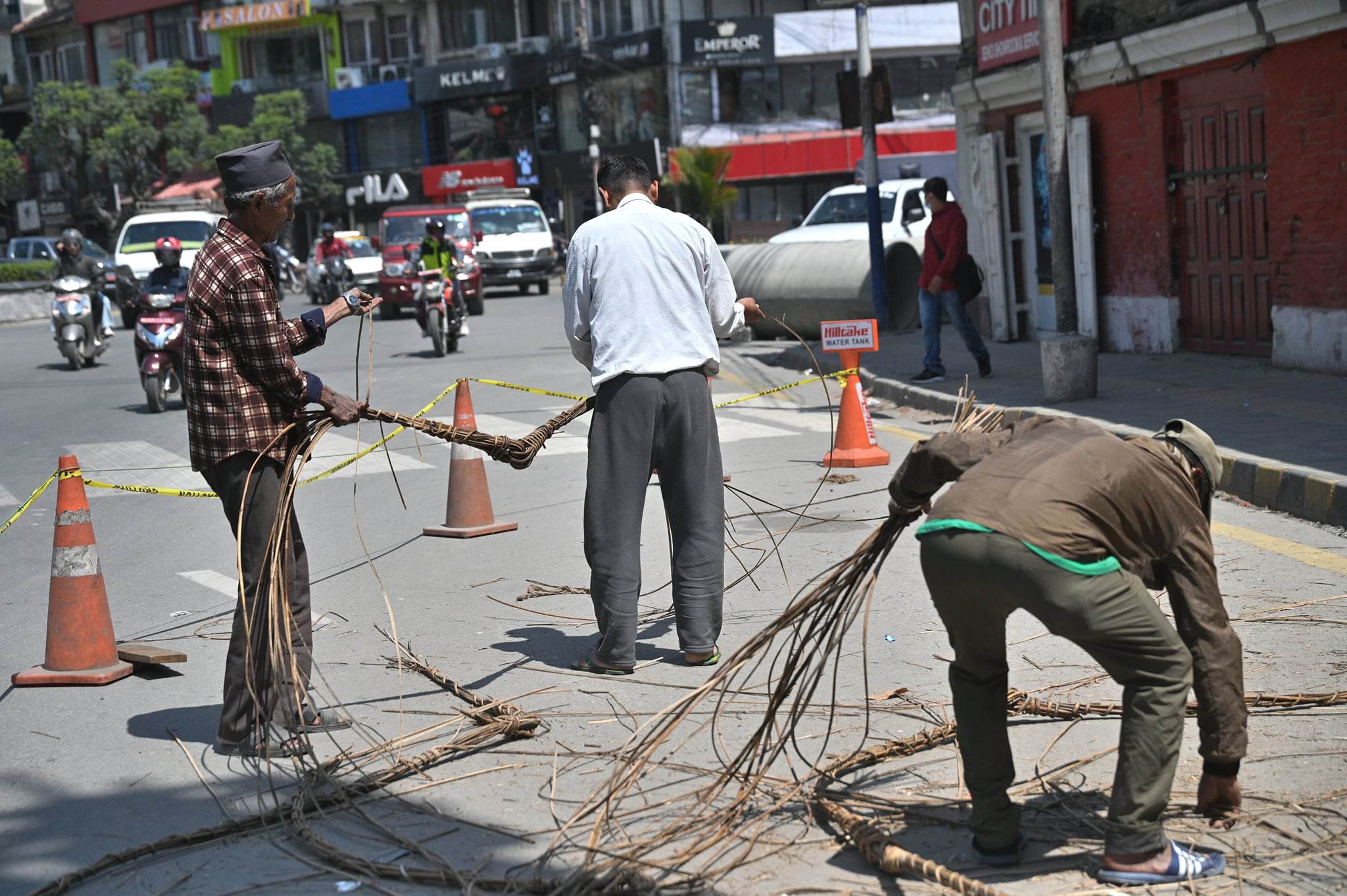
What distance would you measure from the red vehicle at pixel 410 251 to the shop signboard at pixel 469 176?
20626mm

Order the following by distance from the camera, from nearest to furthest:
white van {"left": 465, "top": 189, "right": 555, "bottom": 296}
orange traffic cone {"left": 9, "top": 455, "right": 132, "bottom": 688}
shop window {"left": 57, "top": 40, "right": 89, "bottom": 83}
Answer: orange traffic cone {"left": 9, "top": 455, "right": 132, "bottom": 688} < white van {"left": 465, "top": 189, "right": 555, "bottom": 296} < shop window {"left": 57, "top": 40, "right": 89, "bottom": 83}

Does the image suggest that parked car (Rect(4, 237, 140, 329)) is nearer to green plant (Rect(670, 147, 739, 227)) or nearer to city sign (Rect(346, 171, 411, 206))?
city sign (Rect(346, 171, 411, 206))

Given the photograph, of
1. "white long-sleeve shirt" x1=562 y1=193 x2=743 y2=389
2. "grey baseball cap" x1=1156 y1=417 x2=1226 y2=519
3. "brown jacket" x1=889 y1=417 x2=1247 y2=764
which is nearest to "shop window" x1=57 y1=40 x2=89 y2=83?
"white long-sleeve shirt" x1=562 y1=193 x2=743 y2=389

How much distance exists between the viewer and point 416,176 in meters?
55.9

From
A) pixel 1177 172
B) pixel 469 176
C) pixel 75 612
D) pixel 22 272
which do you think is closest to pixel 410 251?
pixel 22 272

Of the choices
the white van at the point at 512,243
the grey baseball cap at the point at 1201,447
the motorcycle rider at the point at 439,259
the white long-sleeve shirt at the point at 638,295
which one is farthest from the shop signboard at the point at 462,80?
the grey baseball cap at the point at 1201,447

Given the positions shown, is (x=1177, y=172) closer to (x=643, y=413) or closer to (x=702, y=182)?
(x=643, y=413)

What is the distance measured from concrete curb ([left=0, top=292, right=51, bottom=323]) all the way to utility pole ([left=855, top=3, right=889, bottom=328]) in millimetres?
22690

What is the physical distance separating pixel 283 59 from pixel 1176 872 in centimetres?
6212

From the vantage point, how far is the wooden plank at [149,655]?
5.74 meters

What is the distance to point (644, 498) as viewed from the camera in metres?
5.41

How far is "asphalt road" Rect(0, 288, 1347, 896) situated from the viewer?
12.4 feet

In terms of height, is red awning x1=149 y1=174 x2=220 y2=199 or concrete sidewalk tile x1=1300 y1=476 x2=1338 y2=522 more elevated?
red awning x1=149 y1=174 x2=220 y2=199

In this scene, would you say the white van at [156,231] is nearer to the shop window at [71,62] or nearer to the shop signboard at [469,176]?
the shop signboard at [469,176]
